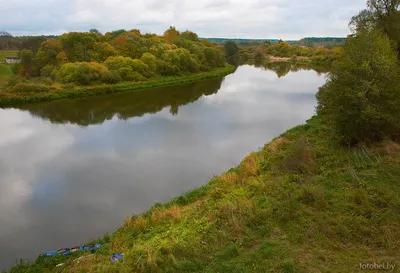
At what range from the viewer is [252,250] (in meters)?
6.36

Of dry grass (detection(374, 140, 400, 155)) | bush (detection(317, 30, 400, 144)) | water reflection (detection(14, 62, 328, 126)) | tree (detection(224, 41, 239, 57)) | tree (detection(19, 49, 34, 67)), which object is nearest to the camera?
dry grass (detection(374, 140, 400, 155))

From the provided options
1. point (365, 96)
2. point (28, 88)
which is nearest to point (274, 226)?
point (365, 96)

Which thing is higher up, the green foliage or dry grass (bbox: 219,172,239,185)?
the green foliage

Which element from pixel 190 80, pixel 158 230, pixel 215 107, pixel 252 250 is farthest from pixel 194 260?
pixel 190 80

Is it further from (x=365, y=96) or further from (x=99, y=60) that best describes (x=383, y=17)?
(x=99, y=60)

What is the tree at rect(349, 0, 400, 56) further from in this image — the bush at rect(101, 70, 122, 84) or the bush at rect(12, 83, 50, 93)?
the bush at rect(12, 83, 50, 93)

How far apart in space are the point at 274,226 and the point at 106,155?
9.70 m

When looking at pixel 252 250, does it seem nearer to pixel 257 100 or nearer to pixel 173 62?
pixel 257 100

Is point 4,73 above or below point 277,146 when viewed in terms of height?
above

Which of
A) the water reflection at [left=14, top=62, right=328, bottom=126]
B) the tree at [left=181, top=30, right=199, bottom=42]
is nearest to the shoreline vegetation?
the water reflection at [left=14, top=62, right=328, bottom=126]

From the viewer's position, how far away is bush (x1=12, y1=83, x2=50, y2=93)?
90.1 ft

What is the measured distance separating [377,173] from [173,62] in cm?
3640

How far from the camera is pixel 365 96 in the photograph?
38.1ft

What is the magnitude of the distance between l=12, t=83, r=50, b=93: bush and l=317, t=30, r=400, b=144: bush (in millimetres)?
25450
